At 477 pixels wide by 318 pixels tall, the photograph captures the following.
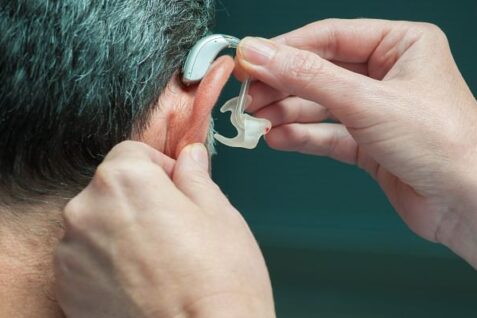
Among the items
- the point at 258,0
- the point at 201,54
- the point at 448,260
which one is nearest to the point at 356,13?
the point at 258,0

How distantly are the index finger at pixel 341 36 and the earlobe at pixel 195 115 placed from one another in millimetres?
256

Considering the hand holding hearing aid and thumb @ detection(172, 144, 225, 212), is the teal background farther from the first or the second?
thumb @ detection(172, 144, 225, 212)

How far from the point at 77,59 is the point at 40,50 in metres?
0.04

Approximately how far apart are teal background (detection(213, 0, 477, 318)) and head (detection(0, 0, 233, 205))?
2.86 ft

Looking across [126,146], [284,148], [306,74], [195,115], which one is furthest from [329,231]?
[126,146]

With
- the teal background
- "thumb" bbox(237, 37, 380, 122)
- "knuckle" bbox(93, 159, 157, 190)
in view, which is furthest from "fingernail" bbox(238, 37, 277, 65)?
the teal background

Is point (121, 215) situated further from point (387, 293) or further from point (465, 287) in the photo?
point (465, 287)

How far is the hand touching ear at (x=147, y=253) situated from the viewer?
2.07ft

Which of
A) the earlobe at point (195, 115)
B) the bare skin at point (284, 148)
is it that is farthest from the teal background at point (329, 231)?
the earlobe at point (195, 115)

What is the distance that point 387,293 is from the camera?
1.71 meters

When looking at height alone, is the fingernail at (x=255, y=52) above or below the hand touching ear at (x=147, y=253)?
above

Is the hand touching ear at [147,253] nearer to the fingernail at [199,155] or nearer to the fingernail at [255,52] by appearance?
the fingernail at [199,155]

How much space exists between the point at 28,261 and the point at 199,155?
0.76 feet

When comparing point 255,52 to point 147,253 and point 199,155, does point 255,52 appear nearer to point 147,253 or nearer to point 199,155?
point 199,155
